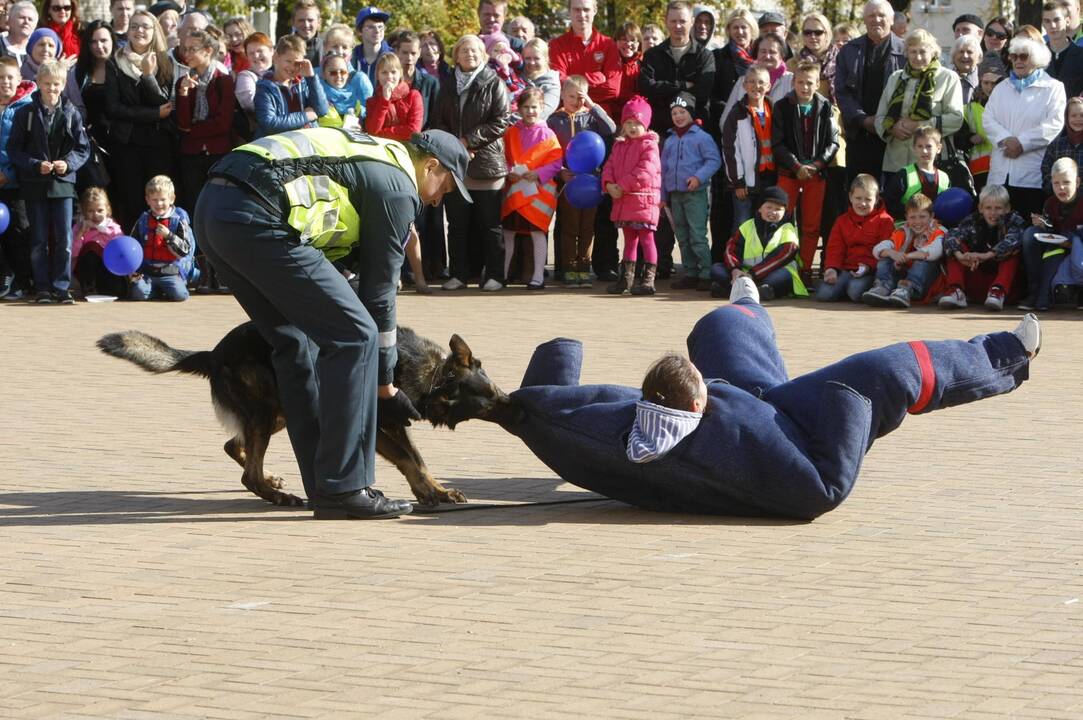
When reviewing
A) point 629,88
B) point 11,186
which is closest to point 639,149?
point 629,88

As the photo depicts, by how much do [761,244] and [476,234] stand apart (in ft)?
9.59

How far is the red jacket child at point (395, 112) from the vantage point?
15.2 meters

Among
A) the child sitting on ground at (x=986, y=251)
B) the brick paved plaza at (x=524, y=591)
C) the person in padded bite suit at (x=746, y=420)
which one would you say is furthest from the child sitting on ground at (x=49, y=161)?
the person in padded bite suit at (x=746, y=420)

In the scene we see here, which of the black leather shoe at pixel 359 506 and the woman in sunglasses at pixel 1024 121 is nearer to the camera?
the black leather shoe at pixel 359 506

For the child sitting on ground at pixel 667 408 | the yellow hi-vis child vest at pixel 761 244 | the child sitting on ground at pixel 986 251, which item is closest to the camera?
the child sitting on ground at pixel 667 408

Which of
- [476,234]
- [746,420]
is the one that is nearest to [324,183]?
[746,420]

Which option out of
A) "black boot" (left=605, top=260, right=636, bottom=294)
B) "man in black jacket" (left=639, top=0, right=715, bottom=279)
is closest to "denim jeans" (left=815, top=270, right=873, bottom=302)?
"black boot" (left=605, top=260, right=636, bottom=294)

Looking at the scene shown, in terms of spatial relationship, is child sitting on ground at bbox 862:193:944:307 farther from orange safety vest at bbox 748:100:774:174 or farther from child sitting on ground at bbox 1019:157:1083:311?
orange safety vest at bbox 748:100:774:174

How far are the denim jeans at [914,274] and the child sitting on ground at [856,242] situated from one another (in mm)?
159

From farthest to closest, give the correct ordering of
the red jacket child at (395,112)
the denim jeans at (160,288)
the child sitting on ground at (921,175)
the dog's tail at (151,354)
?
Result: the denim jeans at (160,288) < the red jacket child at (395,112) < the child sitting on ground at (921,175) < the dog's tail at (151,354)

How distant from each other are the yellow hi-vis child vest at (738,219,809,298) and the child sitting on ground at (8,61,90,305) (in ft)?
19.1

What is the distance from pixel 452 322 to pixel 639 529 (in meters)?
7.20

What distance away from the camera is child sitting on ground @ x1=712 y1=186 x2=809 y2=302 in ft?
48.7

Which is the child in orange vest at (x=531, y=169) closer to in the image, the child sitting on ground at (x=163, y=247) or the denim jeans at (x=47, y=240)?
the child sitting on ground at (x=163, y=247)
